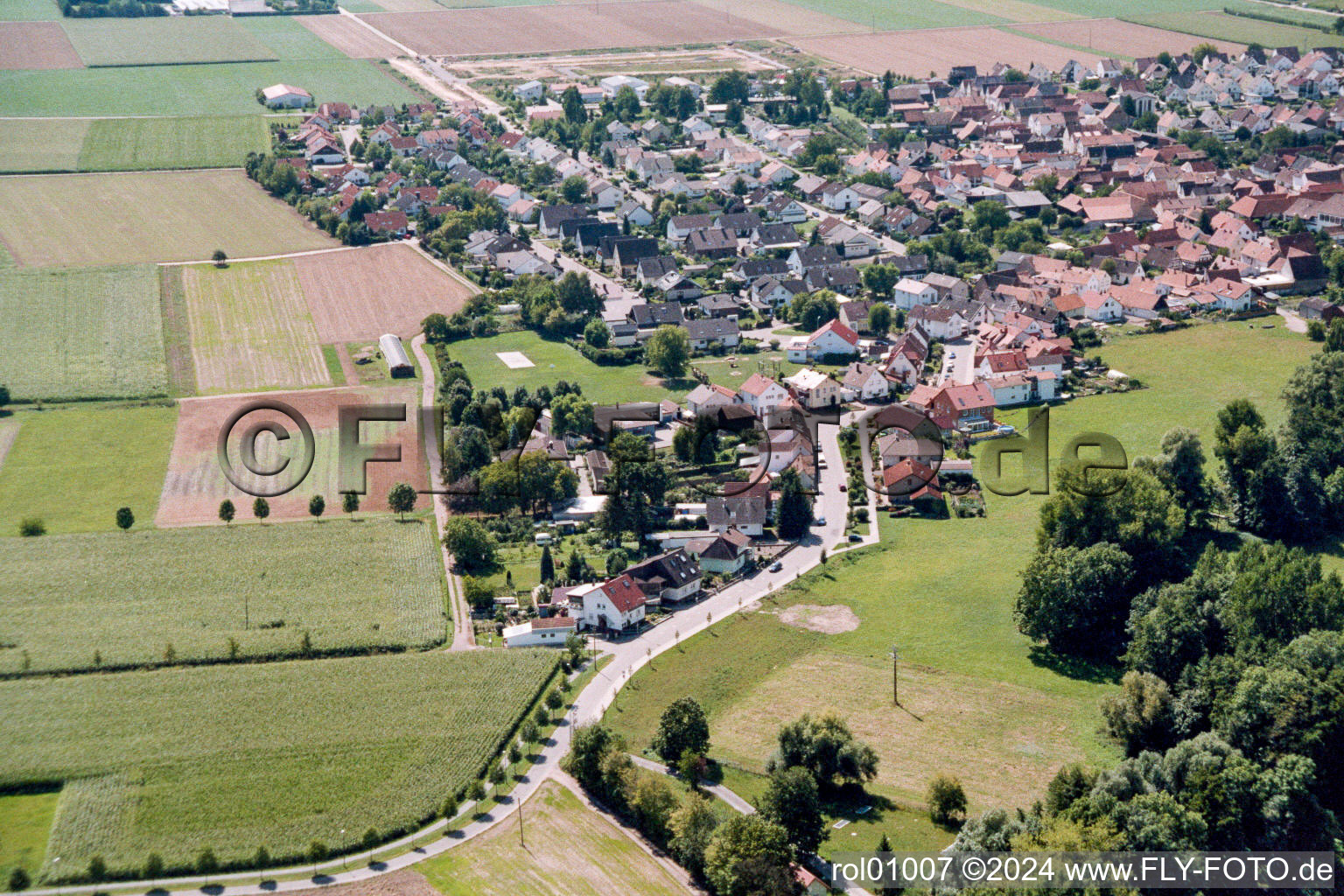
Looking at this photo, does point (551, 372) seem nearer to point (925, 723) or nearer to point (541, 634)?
point (541, 634)

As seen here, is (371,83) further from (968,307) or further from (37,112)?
(968,307)

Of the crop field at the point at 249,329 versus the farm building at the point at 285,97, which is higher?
the farm building at the point at 285,97

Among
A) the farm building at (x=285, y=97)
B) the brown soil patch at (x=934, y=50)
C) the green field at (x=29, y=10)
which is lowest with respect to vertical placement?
the farm building at (x=285, y=97)

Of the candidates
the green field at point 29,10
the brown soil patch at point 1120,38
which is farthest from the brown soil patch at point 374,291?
the brown soil patch at point 1120,38

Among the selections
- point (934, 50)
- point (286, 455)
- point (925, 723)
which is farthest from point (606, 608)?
point (934, 50)

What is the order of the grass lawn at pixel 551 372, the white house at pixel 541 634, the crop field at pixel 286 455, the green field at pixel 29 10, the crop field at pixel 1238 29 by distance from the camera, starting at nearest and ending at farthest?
the white house at pixel 541 634 → the crop field at pixel 286 455 → the grass lawn at pixel 551 372 → the crop field at pixel 1238 29 → the green field at pixel 29 10

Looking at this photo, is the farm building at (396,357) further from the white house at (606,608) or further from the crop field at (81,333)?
the white house at (606,608)
